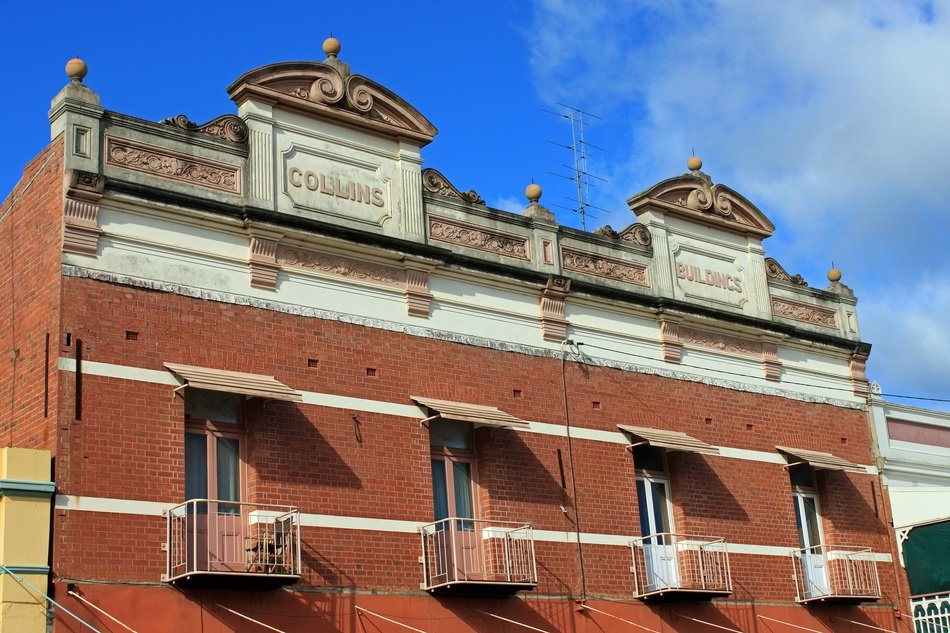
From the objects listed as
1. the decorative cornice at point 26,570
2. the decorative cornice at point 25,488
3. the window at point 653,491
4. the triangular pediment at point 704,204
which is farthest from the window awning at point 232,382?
the triangular pediment at point 704,204

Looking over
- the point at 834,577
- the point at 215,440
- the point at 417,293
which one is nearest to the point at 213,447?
the point at 215,440

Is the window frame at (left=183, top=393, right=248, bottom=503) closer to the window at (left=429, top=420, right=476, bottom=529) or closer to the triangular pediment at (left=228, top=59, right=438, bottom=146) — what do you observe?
the window at (left=429, top=420, right=476, bottom=529)

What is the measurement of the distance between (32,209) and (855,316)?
58.0 feet

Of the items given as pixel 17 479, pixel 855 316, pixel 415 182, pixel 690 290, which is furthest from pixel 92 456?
pixel 855 316

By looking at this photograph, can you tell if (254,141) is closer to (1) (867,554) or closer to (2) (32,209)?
(2) (32,209)

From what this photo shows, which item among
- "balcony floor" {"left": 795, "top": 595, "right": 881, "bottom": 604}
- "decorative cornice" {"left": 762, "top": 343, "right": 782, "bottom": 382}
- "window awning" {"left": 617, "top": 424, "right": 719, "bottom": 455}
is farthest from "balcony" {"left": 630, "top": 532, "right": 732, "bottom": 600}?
"decorative cornice" {"left": 762, "top": 343, "right": 782, "bottom": 382}

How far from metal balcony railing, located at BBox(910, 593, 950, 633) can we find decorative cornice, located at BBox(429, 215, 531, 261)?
423 inches

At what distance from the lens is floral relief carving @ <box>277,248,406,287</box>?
2097 centimetres

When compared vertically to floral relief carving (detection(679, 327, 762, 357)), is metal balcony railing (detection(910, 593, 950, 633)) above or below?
below

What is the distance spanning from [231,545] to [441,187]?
7.73 metres

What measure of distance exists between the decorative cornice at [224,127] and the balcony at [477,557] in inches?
262

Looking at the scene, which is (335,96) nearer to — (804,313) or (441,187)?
(441,187)

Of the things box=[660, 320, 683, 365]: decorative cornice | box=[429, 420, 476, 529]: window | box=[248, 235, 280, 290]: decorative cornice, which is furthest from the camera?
box=[660, 320, 683, 365]: decorative cornice

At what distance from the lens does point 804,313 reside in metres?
28.6
